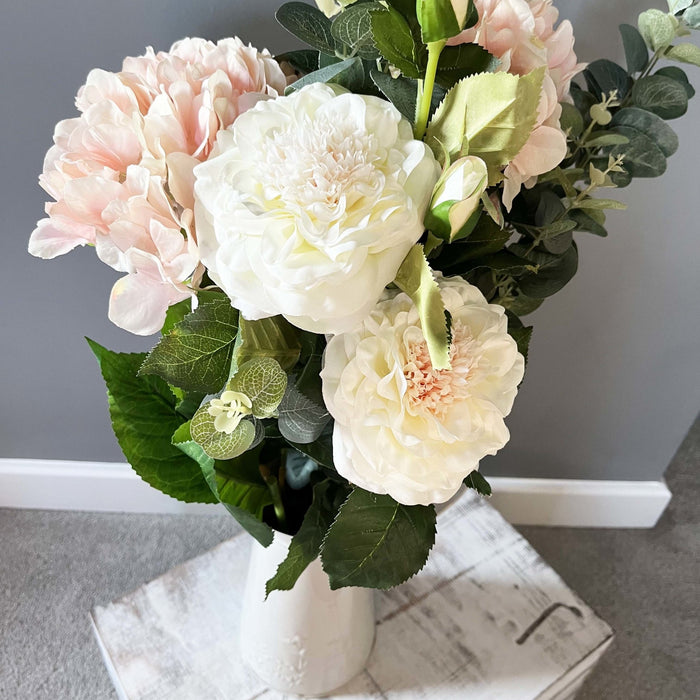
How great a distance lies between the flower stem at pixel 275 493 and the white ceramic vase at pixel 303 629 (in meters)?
0.02

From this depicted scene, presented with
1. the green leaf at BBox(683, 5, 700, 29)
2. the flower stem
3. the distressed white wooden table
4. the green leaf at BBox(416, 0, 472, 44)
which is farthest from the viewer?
the distressed white wooden table

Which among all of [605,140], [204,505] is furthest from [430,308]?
[204,505]

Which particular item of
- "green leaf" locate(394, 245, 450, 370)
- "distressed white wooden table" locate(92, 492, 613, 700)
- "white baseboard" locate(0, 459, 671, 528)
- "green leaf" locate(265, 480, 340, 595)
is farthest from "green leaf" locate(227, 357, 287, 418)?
"white baseboard" locate(0, 459, 671, 528)

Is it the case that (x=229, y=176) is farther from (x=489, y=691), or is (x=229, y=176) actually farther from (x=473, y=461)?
(x=489, y=691)

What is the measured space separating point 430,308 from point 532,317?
0.72 metres

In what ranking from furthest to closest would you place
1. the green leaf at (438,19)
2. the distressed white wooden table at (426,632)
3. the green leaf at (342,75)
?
the distressed white wooden table at (426,632), the green leaf at (342,75), the green leaf at (438,19)

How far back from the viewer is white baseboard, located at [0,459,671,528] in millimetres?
1248

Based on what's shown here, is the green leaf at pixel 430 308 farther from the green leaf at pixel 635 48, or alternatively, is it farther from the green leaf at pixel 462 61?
the green leaf at pixel 635 48

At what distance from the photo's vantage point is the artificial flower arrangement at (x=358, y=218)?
0.34m

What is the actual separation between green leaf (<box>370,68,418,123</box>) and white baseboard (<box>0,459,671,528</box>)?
99 centimetres

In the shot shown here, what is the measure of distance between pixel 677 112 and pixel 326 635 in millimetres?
589

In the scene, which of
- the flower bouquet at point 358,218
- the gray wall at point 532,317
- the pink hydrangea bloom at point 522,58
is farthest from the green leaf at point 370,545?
the gray wall at point 532,317

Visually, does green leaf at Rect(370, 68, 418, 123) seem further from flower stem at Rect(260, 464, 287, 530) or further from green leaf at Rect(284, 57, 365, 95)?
flower stem at Rect(260, 464, 287, 530)

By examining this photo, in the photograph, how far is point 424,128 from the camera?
14.6 inches
